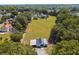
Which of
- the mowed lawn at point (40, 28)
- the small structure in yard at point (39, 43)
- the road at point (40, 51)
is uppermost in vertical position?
the mowed lawn at point (40, 28)

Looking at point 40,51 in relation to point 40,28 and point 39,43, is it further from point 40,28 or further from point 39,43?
point 40,28

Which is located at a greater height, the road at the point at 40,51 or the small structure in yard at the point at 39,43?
the small structure in yard at the point at 39,43

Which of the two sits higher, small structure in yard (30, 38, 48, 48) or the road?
small structure in yard (30, 38, 48, 48)

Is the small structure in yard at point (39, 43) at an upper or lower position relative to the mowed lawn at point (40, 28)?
lower

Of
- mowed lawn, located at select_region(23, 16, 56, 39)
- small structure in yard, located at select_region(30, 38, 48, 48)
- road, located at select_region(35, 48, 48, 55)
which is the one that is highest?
mowed lawn, located at select_region(23, 16, 56, 39)

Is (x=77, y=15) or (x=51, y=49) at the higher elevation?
(x=77, y=15)
